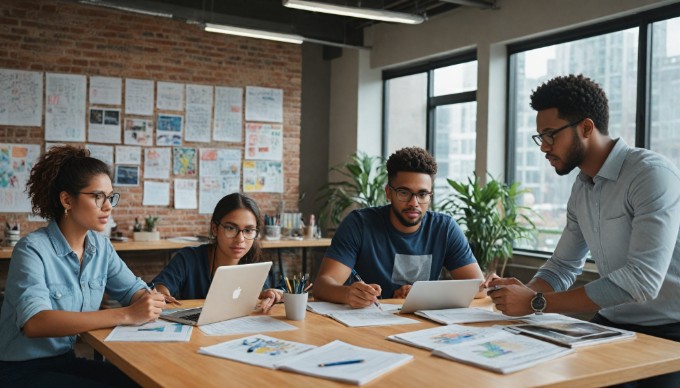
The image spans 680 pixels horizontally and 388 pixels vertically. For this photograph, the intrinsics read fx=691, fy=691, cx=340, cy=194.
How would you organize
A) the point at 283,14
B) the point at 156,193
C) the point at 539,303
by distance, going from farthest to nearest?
the point at 283,14, the point at 156,193, the point at 539,303

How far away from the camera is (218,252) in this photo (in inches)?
120

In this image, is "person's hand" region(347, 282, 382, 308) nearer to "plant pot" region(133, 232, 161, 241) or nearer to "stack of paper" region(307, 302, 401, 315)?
"stack of paper" region(307, 302, 401, 315)

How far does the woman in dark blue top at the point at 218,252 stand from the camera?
9.65ft

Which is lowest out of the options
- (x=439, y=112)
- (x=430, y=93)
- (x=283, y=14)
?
(x=439, y=112)

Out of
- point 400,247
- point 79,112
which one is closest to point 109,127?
point 79,112

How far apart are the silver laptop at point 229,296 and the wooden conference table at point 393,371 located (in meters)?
0.10

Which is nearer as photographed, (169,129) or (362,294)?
(362,294)

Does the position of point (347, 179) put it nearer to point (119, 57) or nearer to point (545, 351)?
point (119, 57)

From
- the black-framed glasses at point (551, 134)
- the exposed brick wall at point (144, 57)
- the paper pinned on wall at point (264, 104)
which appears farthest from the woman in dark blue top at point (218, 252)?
the paper pinned on wall at point (264, 104)

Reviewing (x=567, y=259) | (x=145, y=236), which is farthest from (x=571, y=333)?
(x=145, y=236)

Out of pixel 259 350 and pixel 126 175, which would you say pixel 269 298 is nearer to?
pixel 259 350

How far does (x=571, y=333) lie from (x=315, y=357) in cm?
87

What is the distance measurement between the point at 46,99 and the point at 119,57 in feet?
2.67

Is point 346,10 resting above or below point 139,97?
above
